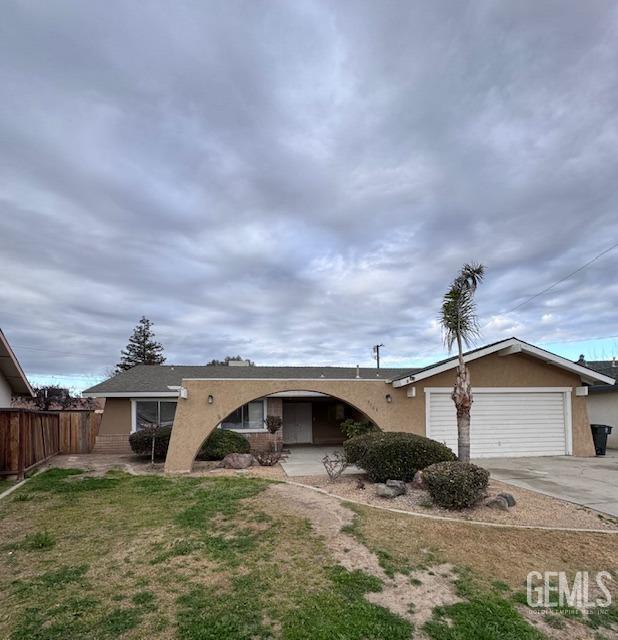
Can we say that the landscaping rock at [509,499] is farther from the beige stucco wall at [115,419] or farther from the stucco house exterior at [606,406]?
the beige stucco wall at [115,419]

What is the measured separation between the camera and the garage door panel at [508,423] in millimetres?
13562

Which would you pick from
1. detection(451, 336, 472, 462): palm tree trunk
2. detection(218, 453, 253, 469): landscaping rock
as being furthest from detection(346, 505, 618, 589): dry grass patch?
detection(218, 453, 253, 469): landscaping rock

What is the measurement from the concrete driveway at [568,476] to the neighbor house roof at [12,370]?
13.2m

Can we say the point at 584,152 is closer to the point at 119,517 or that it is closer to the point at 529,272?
the point at 529,272

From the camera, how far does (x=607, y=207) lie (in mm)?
11758

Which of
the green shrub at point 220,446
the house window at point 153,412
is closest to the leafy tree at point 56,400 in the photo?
the house window at point 153,412

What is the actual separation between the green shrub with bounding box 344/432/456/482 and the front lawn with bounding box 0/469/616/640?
1891 mm

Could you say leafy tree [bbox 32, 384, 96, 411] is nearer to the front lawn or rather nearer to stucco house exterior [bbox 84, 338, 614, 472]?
stucco house exterior [bbox 84, 338, 614, 472]

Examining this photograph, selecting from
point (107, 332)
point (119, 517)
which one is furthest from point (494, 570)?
point (107, 332)

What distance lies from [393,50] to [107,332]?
33.8 m

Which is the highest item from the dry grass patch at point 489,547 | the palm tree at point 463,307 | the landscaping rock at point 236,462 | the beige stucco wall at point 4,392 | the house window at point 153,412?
the palm tree at point 463,307

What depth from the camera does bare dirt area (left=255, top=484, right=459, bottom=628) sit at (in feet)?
12.9

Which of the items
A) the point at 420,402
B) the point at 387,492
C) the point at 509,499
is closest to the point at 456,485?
the point at 509,499

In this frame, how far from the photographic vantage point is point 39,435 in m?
13.0
